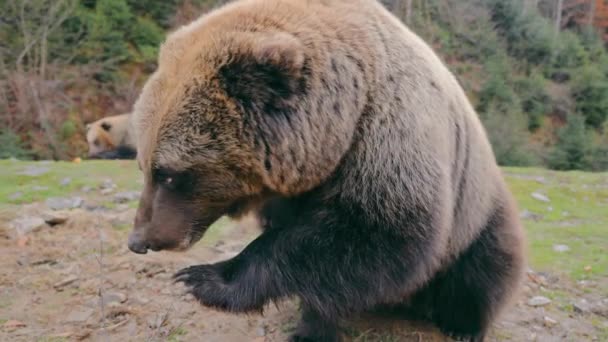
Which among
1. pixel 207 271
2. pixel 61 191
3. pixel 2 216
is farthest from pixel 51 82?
pixel 207 271

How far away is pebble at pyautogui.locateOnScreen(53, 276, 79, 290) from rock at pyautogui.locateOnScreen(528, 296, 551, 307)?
345cm

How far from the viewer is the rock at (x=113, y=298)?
3.38 metres

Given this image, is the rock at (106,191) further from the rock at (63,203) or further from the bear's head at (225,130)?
the bear's head at (225,130)

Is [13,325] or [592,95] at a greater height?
[13,325]

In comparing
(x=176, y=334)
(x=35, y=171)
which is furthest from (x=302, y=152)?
(x=35, y=171)

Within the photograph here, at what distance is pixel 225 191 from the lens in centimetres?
248

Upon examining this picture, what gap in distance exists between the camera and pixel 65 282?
3.65 m

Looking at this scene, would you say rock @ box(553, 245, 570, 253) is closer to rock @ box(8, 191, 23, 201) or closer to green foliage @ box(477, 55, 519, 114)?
rock @ box(8, 191, 23, 201)

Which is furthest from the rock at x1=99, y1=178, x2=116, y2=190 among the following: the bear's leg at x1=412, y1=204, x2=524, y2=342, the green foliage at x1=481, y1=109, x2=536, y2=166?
the green foliage at x1=481, y1=109, x2=536, y2=166

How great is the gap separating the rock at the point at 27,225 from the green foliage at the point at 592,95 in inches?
1099

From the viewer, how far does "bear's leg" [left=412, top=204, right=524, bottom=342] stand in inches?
126

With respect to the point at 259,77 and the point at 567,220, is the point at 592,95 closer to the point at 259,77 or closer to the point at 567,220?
the point at 567,220

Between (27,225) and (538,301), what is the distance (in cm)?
437

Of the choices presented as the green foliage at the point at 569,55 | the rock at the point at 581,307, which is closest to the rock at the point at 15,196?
the rock at the point at 581,307
